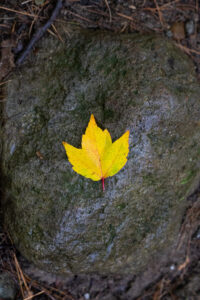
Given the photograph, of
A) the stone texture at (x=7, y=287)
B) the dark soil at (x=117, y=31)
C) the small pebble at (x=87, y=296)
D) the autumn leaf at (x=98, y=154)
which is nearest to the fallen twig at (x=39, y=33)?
the dark soil at (x=117, y=31)

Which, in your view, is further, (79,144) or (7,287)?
(7,287)

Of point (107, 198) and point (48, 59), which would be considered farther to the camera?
point (48, 59)

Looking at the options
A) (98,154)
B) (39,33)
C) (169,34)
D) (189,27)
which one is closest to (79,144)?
(98,154)

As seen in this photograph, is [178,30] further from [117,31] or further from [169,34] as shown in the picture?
[117,31]

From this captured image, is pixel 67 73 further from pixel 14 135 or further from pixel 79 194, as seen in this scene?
pixel 79 194

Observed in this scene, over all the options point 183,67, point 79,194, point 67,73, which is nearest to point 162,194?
point 79,194

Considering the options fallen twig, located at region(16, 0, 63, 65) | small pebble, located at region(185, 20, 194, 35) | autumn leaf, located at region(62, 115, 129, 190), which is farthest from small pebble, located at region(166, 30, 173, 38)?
autumn leaf, located at region(62, 115, 129, 190)

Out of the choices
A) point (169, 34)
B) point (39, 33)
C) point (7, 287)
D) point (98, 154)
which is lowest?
point (7, 287)
